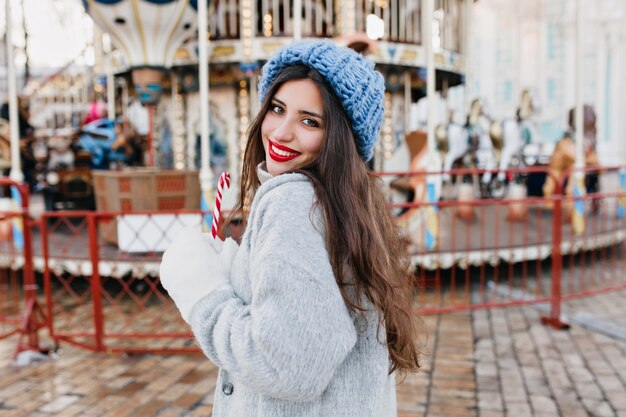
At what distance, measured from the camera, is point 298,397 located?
1.30 m

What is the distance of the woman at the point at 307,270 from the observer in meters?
1.25

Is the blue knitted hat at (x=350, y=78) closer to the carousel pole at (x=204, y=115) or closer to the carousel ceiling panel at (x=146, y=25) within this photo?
the carousel pole at (x=204, y=115)

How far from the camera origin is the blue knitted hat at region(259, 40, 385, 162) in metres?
1.45

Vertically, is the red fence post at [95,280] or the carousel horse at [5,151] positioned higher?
the carousel horse at [5,151]

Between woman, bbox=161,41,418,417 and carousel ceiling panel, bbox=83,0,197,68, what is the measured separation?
7.35m

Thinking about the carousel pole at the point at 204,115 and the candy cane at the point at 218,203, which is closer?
the candy cane at the point at 218,203

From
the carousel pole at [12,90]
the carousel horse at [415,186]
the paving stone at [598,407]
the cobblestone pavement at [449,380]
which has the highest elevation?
the carousel pole at [12,90]

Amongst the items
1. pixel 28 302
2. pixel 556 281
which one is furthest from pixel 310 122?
pixel 556 281

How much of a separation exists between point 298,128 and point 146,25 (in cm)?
763

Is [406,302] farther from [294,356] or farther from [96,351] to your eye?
[96,351]

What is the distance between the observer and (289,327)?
123cm

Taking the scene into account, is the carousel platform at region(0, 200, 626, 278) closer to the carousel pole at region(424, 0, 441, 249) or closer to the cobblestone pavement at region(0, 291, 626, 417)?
the carousel pole at region(424, 0, 441, 249)

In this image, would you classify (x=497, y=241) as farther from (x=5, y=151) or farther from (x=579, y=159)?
(x=5, y=151)

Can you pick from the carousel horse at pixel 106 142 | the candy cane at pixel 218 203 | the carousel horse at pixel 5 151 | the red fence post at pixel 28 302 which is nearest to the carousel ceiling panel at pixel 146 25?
the carousel horse at pixel 106 142
